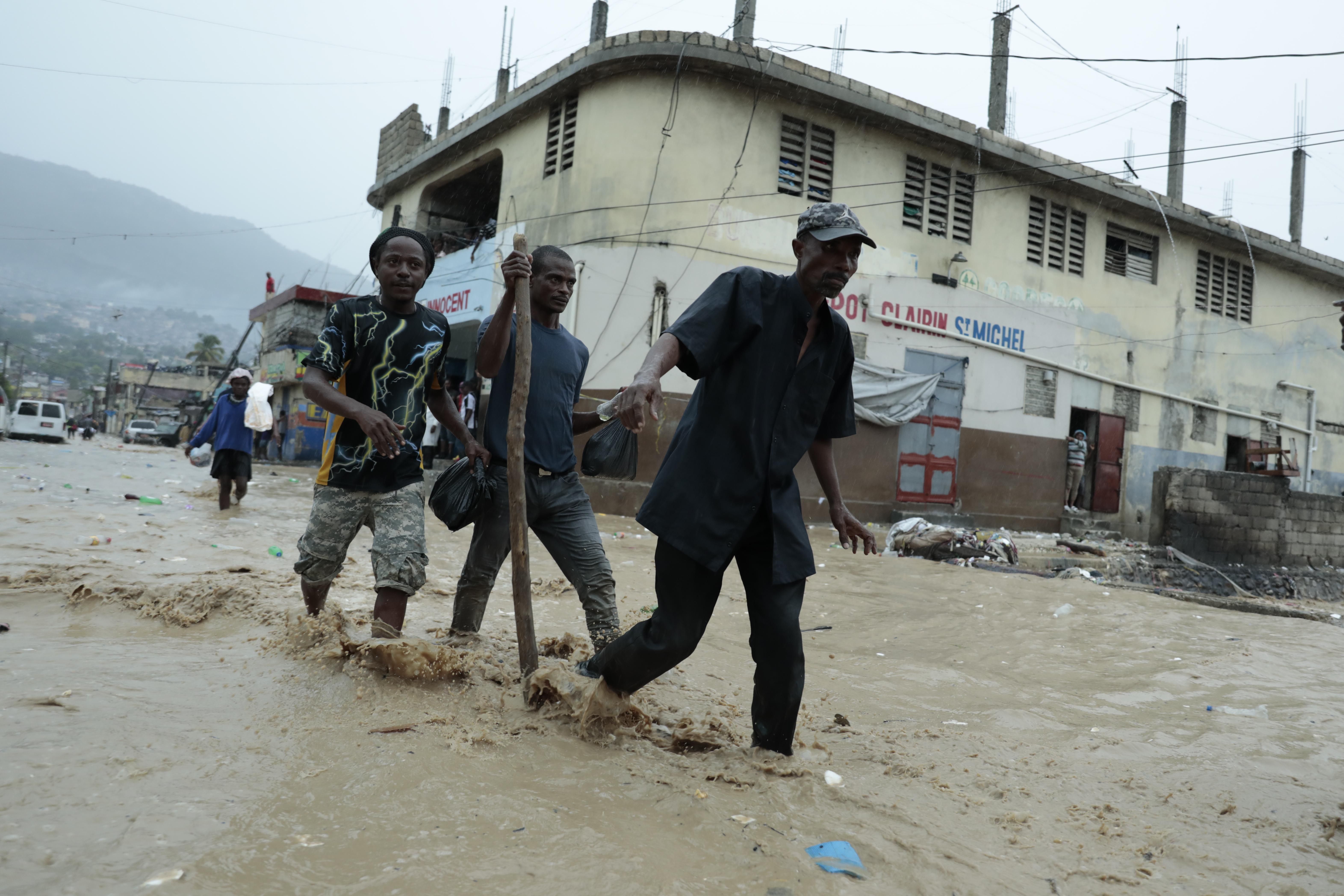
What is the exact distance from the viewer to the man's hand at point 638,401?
212cm

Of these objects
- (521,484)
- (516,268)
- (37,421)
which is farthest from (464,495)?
(37,421)

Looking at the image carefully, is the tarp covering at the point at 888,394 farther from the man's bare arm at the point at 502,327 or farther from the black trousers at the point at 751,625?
the black trousers at the point at 751,625

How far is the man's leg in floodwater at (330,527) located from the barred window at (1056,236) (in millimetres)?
14158

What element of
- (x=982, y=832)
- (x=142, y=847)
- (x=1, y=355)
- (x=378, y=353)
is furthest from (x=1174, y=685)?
Result: (x=1, y=355)

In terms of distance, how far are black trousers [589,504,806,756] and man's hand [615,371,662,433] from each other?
0.47 meters

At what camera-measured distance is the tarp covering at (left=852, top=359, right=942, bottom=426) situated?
41.7 ft

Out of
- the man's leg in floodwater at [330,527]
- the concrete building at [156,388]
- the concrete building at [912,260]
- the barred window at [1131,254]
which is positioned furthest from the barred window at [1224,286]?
the concrete building at [156,388]

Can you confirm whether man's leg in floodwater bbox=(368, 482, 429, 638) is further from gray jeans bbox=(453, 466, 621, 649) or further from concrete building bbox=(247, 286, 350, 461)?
concrete building bbox=(247, 286, 350, 461)

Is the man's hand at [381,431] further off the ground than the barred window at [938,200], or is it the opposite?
the barred window at [938,200]

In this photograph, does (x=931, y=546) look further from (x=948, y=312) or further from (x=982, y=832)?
(x=982, y=832)

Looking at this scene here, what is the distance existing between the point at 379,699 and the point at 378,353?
126cm

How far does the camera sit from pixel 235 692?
278cm

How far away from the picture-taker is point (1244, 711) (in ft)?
13.1

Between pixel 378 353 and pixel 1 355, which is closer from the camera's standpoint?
pixel 378 353
